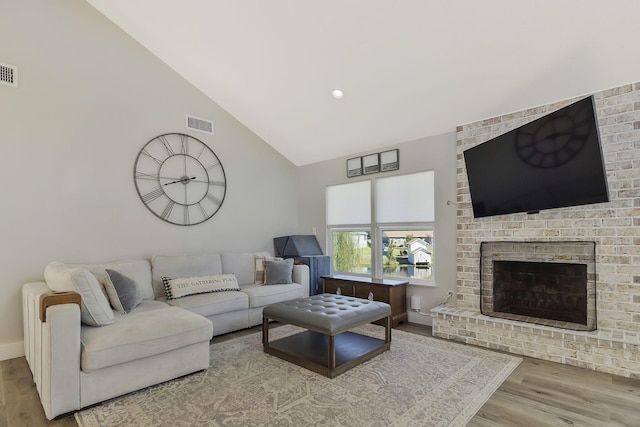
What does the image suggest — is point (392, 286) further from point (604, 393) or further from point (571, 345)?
point (604, 393)

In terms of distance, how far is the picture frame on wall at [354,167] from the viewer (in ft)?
15.6

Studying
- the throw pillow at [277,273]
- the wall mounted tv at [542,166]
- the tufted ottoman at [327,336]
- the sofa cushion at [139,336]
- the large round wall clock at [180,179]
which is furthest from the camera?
the throw pillow at [277,273]

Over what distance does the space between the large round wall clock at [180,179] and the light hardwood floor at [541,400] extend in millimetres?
2005

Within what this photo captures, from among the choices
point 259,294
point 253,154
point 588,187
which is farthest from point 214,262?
point 588,187

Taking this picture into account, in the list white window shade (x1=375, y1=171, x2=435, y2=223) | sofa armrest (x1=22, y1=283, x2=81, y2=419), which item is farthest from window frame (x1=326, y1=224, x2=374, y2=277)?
sofa armrest (x1=22, y1=283, x2=81, y2=419)

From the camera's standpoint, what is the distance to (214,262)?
13.5 feet

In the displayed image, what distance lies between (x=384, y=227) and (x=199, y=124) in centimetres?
281

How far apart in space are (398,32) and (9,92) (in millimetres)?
3606

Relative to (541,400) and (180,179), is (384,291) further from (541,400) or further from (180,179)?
(180,179)

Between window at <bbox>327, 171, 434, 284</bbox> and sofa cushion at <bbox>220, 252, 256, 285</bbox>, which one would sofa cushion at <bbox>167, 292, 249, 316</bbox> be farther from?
window at <bbox>327, 171, 434, 284</bbox>

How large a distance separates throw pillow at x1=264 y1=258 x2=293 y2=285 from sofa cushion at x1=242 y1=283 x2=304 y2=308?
8 cm

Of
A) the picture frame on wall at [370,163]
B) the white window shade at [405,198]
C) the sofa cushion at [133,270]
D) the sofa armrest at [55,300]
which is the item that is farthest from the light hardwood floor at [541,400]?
the picture frame on wall at [370,163]

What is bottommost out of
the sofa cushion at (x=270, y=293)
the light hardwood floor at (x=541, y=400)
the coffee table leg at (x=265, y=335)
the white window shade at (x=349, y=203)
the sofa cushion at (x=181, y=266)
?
the light hardwood floor at (x=541, y=400)

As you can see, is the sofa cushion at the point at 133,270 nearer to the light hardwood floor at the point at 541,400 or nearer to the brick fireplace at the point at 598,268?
the light hardwood floor at the point at 541,400
